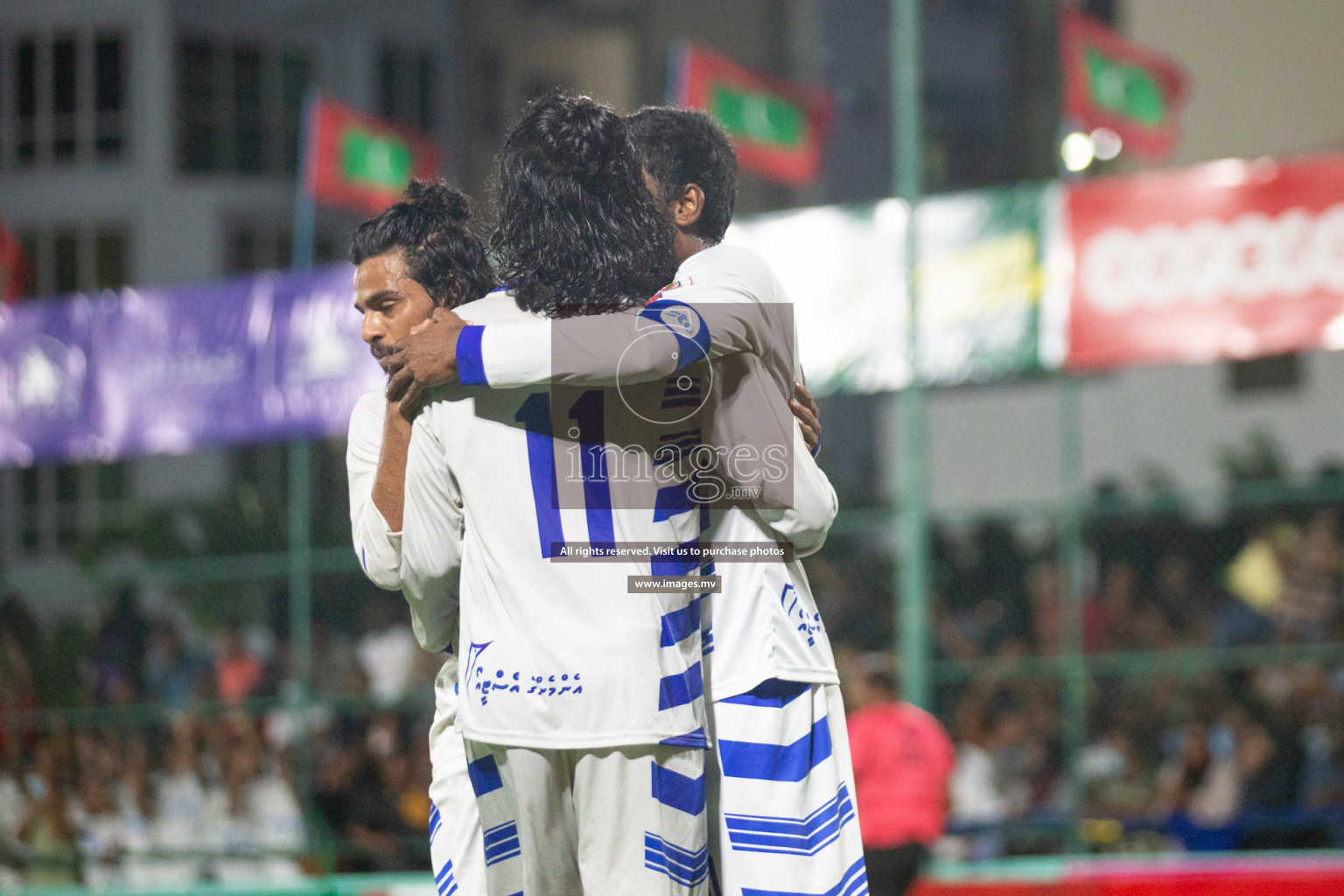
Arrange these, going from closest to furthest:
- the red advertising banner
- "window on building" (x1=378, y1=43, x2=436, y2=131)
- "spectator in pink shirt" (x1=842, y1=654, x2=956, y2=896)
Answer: the red advertising banner < "spectator in pink shirt" (x1=842, y1=654, x2=956, y2=896) < "window on building" (x1=378, y1=43, x2=436, y2=131)

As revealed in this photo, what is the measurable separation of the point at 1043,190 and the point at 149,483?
48.3 feet

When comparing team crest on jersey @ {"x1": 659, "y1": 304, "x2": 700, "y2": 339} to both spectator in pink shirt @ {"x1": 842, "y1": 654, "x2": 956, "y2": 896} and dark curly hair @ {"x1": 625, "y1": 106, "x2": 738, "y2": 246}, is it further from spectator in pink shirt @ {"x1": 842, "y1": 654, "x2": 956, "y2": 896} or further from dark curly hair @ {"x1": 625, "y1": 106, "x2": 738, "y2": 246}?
spectator in pink shirt @ {"x1": 842, "y1": 654, "x2": 956, "y2": 896}

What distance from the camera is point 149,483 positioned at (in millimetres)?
19391

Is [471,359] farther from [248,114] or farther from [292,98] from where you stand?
[292,98]

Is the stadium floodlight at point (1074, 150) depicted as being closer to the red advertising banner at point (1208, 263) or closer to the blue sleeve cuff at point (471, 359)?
the red advertising banner at point (1208, 263)

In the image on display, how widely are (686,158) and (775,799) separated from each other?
1.18 meters

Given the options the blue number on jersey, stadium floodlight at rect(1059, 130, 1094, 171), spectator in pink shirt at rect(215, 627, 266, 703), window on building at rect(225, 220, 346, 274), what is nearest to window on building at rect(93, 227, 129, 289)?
window on building at rect(225, 220, 346, 274)

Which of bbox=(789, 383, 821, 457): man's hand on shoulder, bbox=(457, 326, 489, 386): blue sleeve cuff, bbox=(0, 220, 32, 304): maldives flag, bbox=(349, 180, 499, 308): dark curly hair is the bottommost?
bbox=(789, 383, 821, 457): man's hand on shoulder

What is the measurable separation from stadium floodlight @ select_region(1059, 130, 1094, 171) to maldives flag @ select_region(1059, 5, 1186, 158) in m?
0.14

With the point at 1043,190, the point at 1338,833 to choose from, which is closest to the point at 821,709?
the point at 1043,190

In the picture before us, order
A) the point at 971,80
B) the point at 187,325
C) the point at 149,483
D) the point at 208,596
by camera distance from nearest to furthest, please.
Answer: the point at 187,325 < the point at 208,596 < the point at 149,483 < the point at 971,80

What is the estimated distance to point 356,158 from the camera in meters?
9.55

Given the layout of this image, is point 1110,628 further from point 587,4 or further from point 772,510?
point 587,4

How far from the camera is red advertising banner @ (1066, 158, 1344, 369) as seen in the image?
652 cm
